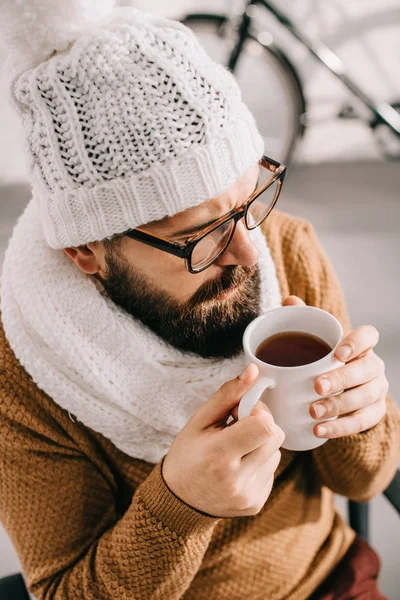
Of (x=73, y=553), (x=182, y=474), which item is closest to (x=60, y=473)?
(x=73, y=553)

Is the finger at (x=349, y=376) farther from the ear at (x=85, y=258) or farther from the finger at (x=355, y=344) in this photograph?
the ear at (x=85, y=258)

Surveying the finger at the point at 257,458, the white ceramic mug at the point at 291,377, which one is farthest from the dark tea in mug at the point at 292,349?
the finger at the point at 257,458

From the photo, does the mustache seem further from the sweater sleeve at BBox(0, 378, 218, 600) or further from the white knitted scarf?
the sweater sleeve at BBox(0, 378, 218, 600)

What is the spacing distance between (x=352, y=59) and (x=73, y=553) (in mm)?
2248

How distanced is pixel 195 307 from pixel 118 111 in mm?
289

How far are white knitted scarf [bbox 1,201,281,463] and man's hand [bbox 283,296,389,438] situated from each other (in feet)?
0.65

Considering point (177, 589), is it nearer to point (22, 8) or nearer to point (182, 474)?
point (182, 474)

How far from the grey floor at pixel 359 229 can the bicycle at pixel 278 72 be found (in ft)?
0.52

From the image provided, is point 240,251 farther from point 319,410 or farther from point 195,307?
point 319,410

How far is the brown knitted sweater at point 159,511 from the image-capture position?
0.72 meters

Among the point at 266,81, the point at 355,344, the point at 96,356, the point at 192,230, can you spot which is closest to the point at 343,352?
the point at 355,344

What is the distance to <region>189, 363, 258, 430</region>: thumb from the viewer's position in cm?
59

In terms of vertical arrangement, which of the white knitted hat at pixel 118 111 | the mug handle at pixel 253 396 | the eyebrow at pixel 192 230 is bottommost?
the mug handle at pixel 253 396

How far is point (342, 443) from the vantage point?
0.87 metres
